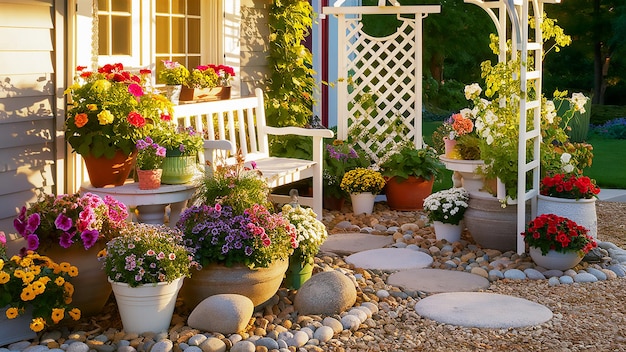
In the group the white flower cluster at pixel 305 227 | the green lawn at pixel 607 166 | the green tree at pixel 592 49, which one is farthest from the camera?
the green tree at pixel 592 49

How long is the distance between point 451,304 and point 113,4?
2824mm

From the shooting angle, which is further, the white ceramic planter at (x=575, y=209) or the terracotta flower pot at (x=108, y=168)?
the white ceramic planter at (x=575, y=209)

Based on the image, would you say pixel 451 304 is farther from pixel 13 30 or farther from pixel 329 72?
pixel 329 72

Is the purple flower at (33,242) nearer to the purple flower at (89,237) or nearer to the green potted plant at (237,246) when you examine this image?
the purple flower at (89,237)

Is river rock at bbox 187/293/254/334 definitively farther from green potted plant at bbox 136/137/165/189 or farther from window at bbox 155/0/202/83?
window at bbox 155/0/202/83

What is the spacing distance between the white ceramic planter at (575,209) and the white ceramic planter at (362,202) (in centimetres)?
184

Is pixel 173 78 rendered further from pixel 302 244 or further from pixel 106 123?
pixel 302 244

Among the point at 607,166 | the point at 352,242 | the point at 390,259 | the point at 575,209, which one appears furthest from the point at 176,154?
the point at 607,166

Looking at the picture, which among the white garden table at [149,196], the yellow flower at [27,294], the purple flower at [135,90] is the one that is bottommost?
the yellow flower at [27,294]

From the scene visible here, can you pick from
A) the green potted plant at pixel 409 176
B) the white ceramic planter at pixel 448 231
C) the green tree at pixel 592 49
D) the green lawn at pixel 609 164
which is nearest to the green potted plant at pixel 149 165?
the white ceramic planter at pixel 448 231

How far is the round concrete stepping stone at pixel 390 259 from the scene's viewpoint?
5406mm

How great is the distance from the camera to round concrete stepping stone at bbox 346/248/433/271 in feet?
17.7

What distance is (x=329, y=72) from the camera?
29.3 ft

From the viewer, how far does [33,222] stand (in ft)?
13.1
